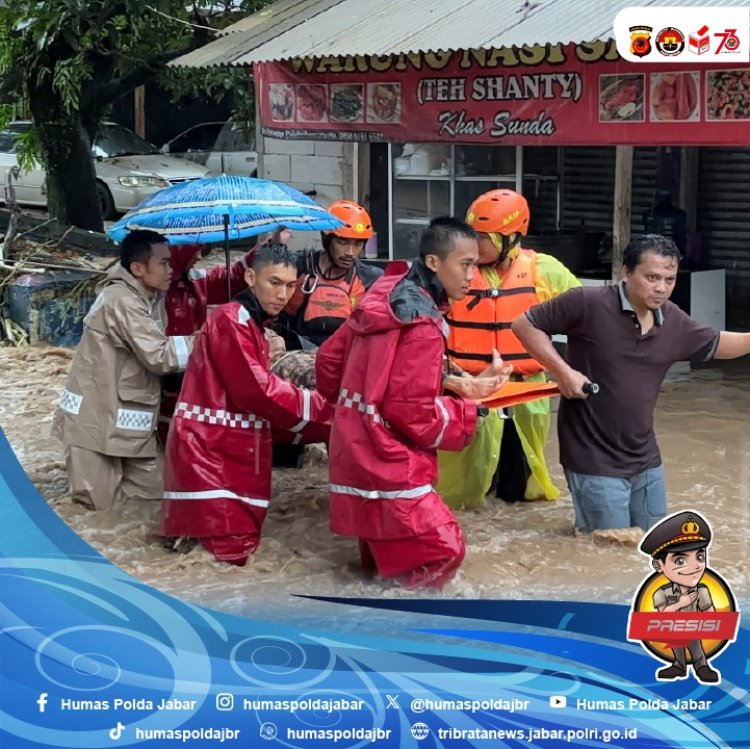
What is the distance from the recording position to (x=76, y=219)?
43.8 feet

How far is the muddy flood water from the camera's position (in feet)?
15.3

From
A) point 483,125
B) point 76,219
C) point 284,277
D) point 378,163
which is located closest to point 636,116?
point 483,125

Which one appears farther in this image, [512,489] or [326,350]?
[512,489]

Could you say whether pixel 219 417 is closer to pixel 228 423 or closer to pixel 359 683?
pixel 228 423

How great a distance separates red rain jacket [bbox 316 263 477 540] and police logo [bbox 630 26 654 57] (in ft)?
4.09

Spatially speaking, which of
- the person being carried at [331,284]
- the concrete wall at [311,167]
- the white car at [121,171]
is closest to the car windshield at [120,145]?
the white car at [121,171]

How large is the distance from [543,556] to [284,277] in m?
1.55

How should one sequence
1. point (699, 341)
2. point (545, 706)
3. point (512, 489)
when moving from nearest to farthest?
point (545, 706) → point (699, 341) → point (512, 489)

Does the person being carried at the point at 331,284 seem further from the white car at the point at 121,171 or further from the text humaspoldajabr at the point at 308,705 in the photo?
the white car at the point at 121,171

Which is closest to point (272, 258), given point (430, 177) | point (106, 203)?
point (430, 177)

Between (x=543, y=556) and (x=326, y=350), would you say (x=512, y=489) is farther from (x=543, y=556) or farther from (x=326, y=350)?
(x=326, y=350)

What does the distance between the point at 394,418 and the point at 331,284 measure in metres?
2.17

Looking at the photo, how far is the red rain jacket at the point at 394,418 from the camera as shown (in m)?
4.41

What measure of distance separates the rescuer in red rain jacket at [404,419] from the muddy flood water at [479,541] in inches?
6.7
